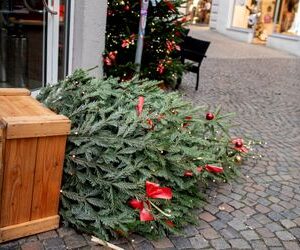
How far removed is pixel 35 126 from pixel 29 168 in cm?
31

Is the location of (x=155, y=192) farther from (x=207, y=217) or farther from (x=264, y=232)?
(x=264, y=232)

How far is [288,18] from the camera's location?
1945cm

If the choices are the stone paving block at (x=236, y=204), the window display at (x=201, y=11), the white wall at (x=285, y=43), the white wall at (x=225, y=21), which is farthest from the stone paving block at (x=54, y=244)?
the window display at (x=201, y=11)

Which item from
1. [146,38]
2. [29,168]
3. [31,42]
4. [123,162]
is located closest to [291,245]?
[123,162]

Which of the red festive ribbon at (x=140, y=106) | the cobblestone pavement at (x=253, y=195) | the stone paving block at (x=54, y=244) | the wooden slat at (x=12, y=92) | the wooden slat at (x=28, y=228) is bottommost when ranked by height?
the cobblestone pavement at (x=253, y=195)

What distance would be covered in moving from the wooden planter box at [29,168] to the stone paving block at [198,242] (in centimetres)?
105

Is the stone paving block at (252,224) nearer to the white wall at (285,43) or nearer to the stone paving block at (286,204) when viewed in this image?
the stone paving block at (286,204)

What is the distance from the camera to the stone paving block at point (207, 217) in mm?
3823

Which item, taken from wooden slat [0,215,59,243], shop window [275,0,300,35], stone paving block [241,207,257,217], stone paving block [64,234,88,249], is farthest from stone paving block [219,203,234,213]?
shop window [275,0,300,35]

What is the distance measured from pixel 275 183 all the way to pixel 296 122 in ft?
10.2

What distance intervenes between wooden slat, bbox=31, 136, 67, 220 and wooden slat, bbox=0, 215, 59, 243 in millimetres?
43

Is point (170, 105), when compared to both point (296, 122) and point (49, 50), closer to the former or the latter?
point (49, 50)

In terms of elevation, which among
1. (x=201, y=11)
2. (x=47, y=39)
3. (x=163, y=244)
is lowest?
(x=163, y=244)

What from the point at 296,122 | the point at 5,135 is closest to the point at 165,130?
the point at 5,135
